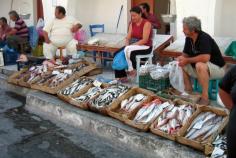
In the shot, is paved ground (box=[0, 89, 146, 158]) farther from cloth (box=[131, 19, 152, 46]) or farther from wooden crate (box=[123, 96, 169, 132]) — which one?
cloth (box=[131, 19, 152, 46])

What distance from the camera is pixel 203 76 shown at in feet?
17.5

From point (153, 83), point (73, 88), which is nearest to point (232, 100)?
point (153, 83)

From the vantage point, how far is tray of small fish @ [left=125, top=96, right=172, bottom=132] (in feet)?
16.1

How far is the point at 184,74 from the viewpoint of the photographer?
18.8 feet

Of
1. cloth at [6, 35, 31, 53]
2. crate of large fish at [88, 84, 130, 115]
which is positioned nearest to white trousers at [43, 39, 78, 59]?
cloth at [6, 35, 31, 53]

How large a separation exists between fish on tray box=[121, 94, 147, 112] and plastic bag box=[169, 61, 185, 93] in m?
0.58

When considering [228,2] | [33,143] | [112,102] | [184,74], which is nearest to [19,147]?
[33,143]

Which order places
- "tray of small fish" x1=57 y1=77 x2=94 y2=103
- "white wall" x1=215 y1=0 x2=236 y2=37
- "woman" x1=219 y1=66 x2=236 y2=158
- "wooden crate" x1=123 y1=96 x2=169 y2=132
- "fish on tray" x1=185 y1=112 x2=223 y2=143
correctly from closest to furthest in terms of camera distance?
"woman" x1=219 y1=66 x2=236 y2=158
"fish on tray" x1=185 y1=112 x2=223 y2=143
"wooden crate" x1=123 y1=96 x2=169 y2=132
"tray of small fish" x1=57 y1=77 x2=94 y2=103
"white wall" x1=215 y1=0 x2=236 y2=37

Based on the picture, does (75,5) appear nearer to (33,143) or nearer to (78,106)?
(78,106)

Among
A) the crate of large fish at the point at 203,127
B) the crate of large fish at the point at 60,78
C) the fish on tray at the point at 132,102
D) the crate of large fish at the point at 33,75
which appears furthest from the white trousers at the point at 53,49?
the crate of large fish at the point at 203,127

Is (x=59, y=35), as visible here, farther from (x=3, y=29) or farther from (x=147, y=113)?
(x=147, y=113)

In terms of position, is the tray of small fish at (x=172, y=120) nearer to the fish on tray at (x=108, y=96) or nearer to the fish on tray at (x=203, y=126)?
the fish on tray at (x=203, y=126)

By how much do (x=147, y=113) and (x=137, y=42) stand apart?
221cm

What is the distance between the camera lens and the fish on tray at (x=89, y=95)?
603 centimetres
